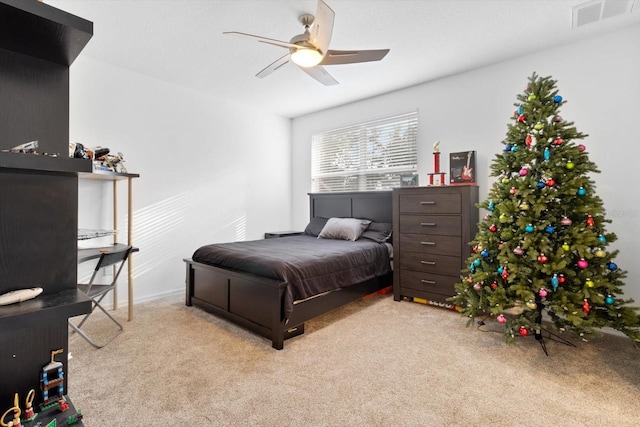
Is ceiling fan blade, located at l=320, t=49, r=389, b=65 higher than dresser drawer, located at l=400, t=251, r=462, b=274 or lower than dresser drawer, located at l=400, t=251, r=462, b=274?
higher

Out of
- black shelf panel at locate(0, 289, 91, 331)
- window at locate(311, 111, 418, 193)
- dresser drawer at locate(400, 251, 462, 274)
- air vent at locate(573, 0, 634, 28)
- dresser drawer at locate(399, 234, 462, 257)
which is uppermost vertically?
air vent at locate(573, 0, 634, 28)

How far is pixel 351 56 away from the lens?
2.48 meters

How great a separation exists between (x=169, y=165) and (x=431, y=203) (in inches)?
121

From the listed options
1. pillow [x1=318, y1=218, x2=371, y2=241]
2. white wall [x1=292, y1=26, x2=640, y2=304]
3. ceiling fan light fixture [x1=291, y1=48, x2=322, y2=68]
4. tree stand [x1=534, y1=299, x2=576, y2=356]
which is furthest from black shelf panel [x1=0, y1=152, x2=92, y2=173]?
white wall [x1=292, y1=26, x2=640, y2=304]

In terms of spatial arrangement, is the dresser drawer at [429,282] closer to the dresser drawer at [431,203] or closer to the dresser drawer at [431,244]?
the dresser drawer at [431,244]

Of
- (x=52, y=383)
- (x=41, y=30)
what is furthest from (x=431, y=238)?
(x=41, y=30)

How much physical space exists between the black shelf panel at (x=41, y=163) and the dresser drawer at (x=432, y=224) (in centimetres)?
308

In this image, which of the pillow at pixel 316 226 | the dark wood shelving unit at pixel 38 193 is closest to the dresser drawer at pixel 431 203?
the pillow at pixel 316 226

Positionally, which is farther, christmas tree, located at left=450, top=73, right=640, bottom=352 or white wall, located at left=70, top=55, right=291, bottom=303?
white wall, located at left=70, top=55, right=291, bottom=303

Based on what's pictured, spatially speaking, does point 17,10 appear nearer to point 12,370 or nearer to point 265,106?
point 12,370

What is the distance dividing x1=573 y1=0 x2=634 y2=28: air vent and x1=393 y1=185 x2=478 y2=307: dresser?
1.55m

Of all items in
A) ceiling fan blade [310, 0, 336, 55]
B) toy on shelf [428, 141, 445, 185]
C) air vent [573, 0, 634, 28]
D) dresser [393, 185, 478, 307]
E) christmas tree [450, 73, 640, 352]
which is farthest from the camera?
toy on shelf [428, 141, 445, 185]

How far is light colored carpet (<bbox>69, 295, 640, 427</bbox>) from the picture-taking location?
1.65 m

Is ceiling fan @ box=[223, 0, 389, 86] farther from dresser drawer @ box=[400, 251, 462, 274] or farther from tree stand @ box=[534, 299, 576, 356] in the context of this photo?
tree stand @ box=[534, 299, 576, 356]
